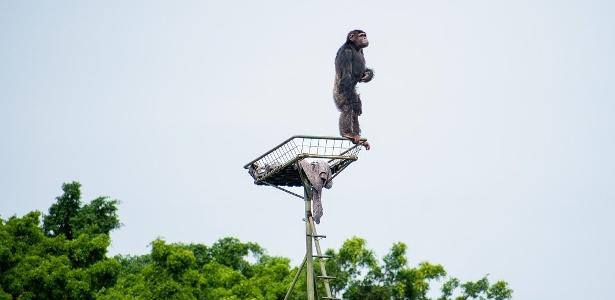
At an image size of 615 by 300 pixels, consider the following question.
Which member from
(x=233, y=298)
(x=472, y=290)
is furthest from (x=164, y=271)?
(x=472, y=290)

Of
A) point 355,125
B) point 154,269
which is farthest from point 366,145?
point 154,269

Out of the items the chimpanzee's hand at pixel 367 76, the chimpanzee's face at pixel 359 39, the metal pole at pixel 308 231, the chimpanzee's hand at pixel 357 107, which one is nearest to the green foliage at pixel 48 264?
the metal pole at pixel 308 231

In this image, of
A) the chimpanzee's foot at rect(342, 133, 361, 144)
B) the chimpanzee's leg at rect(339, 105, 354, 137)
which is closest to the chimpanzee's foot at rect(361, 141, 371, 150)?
the chimpanzee's foot at rect(342, 133, 361, 144)

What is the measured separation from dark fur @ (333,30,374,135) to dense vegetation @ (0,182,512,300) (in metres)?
15.7

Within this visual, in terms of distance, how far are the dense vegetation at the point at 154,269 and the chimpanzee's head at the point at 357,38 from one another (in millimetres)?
16384

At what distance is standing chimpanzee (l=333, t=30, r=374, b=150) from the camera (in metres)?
25.5

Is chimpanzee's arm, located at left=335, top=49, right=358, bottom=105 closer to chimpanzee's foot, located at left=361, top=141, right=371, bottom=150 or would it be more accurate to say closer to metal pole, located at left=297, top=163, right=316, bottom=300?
chimpanzee's foot, located at left=361, top=141, right=371, bottom=150

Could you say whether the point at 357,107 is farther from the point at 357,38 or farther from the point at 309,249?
the point at 309,249

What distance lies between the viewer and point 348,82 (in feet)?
83.7

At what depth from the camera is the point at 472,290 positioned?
49.5 meters

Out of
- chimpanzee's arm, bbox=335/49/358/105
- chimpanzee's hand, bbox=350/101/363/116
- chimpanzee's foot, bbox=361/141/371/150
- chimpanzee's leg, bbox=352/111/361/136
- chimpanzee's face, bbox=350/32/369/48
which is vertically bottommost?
chimpanzee's foot, bbox=361/141/371/150

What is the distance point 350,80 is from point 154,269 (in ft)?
59.2

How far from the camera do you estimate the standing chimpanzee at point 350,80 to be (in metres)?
25.5

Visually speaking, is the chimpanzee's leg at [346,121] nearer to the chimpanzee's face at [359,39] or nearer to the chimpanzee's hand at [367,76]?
the chimpanzee's hand at [367,76]
